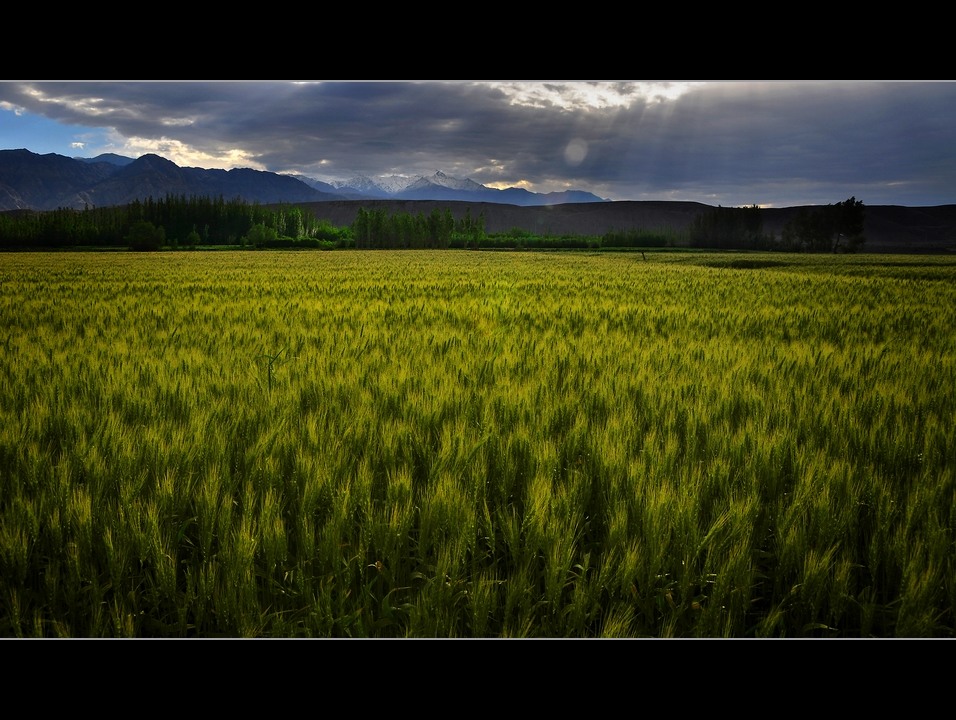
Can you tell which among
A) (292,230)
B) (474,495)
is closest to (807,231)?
(474,495)

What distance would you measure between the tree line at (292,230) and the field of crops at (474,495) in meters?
30.5

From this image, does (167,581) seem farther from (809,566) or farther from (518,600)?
(809,566)

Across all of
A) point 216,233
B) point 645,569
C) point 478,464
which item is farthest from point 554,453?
point 216,233

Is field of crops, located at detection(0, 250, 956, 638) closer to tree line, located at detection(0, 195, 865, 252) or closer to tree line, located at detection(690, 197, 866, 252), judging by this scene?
tree line, located at detection(0, 195, 865, 252)

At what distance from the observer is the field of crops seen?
1.72 metres

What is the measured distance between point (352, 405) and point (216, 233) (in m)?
67.6

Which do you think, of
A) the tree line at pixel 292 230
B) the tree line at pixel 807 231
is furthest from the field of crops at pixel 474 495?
the tree line at pixel 807 231

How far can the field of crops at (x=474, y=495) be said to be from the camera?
1.72 metres

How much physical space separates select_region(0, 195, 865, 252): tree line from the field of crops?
30506mm

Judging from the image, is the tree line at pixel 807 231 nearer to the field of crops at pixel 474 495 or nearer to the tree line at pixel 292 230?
the tree line at pixel 292 230

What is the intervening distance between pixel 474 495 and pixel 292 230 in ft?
326

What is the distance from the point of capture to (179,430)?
2705 millimetres

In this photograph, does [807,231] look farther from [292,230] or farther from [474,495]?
[292,230]

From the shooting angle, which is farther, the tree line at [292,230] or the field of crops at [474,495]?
the tree line at [292,230]
